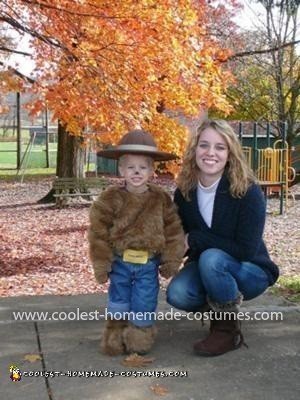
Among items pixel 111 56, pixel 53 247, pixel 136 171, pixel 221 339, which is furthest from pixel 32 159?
pixel 221 339

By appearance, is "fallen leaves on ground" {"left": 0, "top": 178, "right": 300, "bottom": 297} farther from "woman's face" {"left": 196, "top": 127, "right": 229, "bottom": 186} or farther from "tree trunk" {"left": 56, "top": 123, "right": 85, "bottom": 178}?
Answer: "woman's face" {"left": 196, "top": 127, "right": 229, "bottom": 186}

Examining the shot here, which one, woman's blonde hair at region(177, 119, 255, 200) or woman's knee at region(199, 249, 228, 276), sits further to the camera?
woman's blonde hair at region(177, 119, 255, 200)

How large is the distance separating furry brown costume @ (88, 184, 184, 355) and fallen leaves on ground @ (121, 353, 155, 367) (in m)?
0.05

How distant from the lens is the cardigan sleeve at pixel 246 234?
3.23 meters

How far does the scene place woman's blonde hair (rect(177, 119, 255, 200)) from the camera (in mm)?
3262

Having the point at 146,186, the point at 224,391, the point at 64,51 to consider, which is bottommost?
the point at 224,391

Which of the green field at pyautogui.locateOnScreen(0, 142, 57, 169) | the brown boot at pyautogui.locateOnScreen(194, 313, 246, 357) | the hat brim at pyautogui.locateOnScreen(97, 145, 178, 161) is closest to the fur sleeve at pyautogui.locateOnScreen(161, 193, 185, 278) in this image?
the hat brim at pyautogui.locateOnScreen(97, 145, 178, 161)

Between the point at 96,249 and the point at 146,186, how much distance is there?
0.45m

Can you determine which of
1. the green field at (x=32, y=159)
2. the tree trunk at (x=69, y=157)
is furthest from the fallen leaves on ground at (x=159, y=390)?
the green field at (x=32, y=159)

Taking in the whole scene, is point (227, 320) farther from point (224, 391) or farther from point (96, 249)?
point (96, 249)

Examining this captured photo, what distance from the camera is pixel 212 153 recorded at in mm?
3277

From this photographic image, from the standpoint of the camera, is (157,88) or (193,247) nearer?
(193,247)

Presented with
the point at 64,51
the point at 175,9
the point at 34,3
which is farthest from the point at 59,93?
the point at 175,9

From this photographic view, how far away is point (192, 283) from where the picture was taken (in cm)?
333
